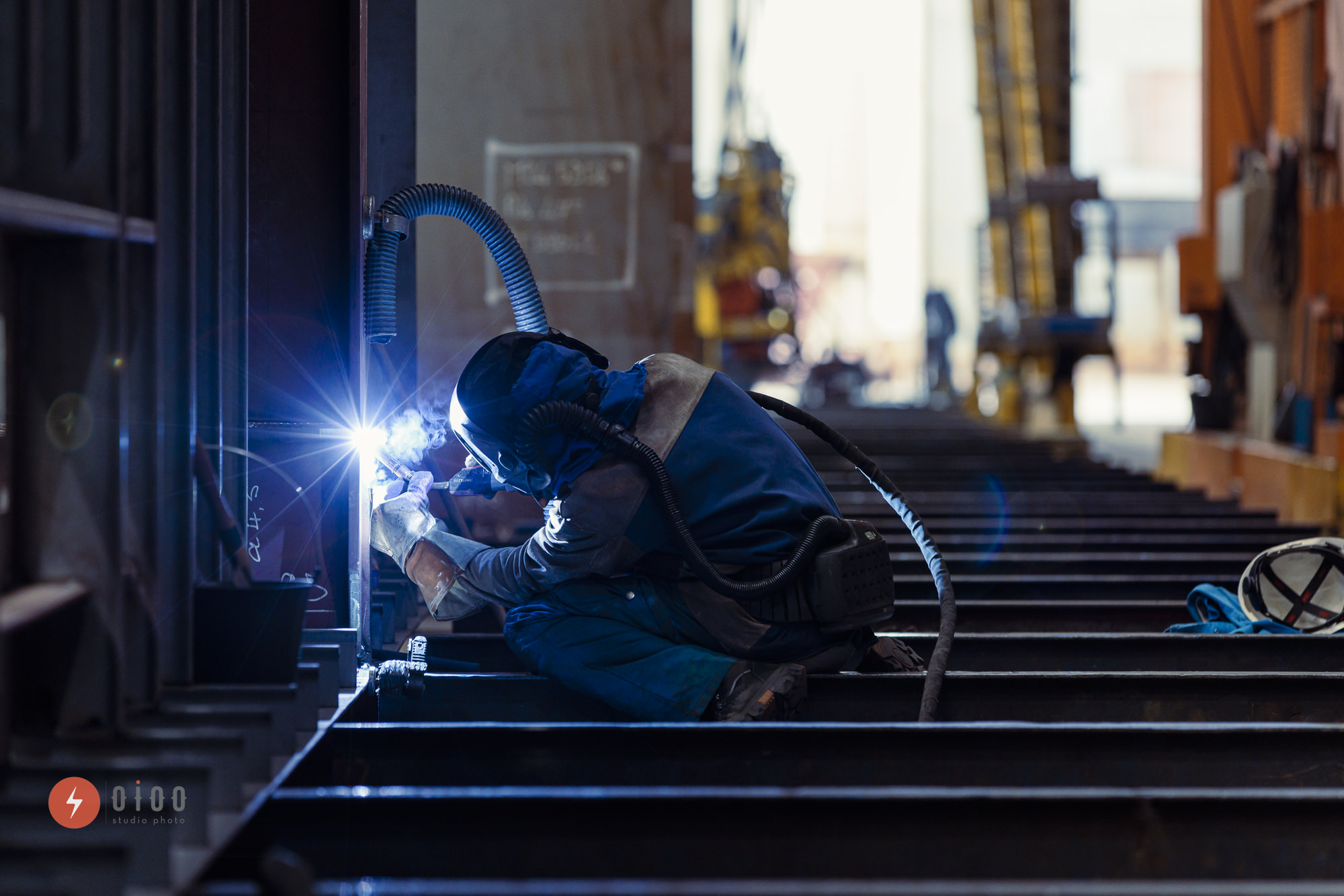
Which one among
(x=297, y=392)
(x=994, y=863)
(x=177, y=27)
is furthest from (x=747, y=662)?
(x=177, y=27)

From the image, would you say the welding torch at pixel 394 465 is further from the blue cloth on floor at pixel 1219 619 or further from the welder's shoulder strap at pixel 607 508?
the blue cloth on floor at pixel 1219 619

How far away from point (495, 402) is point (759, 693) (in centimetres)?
79

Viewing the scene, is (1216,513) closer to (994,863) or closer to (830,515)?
(830,515)

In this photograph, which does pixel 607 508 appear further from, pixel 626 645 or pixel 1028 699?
pixel 1028 699

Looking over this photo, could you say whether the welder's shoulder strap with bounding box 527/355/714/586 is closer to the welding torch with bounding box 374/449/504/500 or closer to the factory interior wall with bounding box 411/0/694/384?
the welding torch with bounding box 374/449/504/500

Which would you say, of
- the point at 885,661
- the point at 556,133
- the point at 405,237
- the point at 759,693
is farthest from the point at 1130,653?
the point at 556,133

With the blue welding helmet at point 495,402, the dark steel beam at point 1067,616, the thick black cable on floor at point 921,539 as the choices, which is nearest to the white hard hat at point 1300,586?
the dark steel beam at point 1067,616

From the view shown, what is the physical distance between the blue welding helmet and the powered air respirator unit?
4 cm

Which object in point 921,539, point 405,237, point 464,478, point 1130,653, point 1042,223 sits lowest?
point 1130,653

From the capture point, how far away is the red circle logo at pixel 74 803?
1.74m

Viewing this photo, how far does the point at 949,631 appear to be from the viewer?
2461 mm

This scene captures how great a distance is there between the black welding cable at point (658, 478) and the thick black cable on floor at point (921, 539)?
1.01 feet

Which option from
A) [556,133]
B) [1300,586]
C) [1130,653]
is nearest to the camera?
[1130,653]

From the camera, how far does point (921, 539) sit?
2.64 metres
